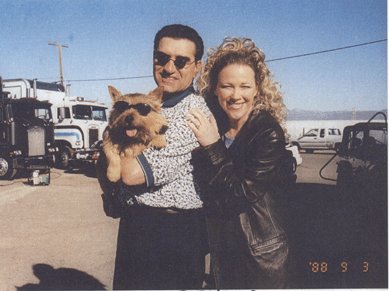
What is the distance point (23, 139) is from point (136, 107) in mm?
9450

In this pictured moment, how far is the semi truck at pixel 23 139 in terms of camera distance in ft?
31.4

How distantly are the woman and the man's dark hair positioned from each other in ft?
0.65

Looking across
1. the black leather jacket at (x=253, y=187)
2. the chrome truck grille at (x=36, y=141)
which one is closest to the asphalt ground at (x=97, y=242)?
the black leather jacket at (x=253, y=187)

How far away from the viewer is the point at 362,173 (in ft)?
16.3

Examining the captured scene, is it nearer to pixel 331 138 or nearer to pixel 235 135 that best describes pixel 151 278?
pixel 235 135

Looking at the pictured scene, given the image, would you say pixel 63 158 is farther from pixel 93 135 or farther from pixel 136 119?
pixel 136 119

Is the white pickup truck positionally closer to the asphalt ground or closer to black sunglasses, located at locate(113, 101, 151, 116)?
the asphalt ground

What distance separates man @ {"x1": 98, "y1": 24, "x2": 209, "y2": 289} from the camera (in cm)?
161

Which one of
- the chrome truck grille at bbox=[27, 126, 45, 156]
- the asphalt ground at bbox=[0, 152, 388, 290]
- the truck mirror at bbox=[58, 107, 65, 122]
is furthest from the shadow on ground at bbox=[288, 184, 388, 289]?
the truck mirror at bbox=[58, 107, 65, 122]

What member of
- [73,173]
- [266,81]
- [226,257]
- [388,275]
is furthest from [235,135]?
[73,173]

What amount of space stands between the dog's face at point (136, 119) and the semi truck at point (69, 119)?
9.77 m

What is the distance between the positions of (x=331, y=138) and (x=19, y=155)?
18018mm

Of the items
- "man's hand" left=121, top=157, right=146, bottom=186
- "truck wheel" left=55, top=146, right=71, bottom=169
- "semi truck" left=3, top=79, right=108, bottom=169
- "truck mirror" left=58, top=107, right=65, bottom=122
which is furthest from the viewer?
"truck mirror" left=58, top=107, right=65, bottom=122

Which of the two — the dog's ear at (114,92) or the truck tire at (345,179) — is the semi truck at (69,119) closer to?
the truck tire at (345,179)
